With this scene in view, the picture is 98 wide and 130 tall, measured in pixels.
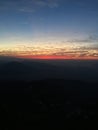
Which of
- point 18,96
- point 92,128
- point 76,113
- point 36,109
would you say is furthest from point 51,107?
point 92,128

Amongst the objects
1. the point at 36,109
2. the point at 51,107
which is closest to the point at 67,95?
the point at 51,107

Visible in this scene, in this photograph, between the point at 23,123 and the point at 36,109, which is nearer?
the point at 23,123

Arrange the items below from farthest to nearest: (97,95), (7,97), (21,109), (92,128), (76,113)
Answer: (97,95), (7,97), (21,109), (76,113), (92,128)

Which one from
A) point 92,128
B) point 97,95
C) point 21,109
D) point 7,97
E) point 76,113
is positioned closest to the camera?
point 92,128

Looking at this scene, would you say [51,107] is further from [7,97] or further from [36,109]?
[7,97]

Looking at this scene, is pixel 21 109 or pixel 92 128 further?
pixel 21 109

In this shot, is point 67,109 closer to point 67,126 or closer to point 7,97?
point 67,126

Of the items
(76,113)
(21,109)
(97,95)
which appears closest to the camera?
(76,113)

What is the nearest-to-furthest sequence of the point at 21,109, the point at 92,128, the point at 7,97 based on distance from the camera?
the point at 92,128 < the point at 21,109 < the point at 7,97
